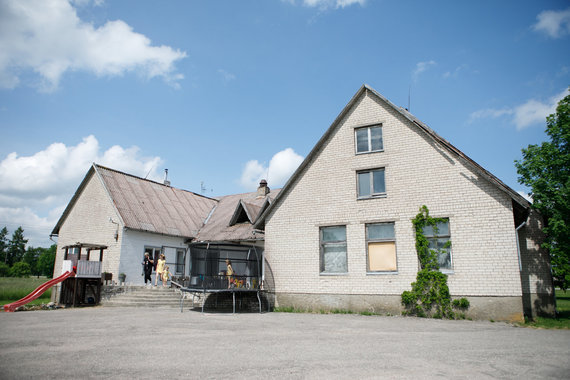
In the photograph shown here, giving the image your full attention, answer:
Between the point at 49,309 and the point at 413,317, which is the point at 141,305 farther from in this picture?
the point at 413,317

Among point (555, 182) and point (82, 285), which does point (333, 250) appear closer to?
point (555, 182)

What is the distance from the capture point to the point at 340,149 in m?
15.8

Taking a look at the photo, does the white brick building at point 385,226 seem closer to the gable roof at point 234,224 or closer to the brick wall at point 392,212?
the brick wall at point 392,212

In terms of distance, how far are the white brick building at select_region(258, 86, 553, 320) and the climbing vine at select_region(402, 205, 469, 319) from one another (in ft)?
0.79

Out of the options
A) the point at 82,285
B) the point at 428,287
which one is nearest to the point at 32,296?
the point at 82,285

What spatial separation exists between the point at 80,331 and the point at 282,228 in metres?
8.69

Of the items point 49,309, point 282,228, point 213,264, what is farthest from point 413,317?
point 49,309

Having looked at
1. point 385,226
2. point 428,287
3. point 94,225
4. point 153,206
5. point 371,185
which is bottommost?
point 428,287

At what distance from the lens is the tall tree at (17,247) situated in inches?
4183

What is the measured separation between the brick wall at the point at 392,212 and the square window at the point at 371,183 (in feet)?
0.79

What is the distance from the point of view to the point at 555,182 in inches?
480

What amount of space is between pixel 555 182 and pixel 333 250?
766cm

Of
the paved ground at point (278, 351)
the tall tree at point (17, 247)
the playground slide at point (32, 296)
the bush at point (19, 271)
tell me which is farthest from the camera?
the tall tree at point (17, 247)

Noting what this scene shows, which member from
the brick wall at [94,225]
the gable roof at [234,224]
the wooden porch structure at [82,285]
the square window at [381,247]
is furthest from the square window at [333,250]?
the brick wall at [94,225]
